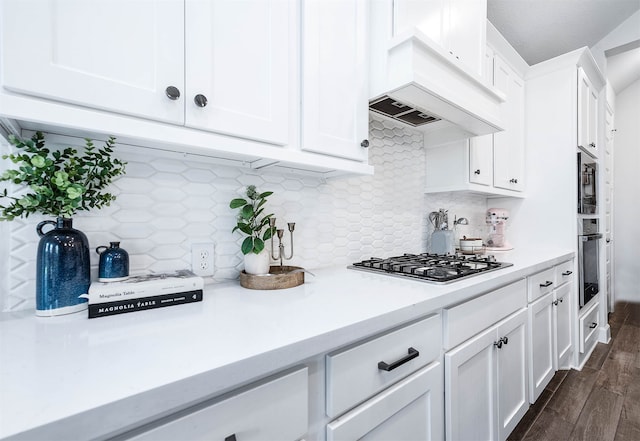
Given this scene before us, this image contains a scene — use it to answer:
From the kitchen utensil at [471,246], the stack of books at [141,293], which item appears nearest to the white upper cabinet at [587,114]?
the kitchen utensil at [471,246]

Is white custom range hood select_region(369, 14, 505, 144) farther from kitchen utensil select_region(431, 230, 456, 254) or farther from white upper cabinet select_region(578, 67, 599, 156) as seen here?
white upper cabinet select_region(578, 67, 599, 156)

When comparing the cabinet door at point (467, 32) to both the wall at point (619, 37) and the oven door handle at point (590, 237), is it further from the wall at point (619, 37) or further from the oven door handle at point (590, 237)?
the wall at point (619, 37)

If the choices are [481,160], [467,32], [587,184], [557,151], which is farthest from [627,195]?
[467,32]

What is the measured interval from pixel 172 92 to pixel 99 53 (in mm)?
164

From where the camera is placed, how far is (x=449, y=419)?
40.3 inches

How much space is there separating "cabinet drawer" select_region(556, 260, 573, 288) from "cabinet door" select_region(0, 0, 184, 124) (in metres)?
2.40

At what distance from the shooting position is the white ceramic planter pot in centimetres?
113

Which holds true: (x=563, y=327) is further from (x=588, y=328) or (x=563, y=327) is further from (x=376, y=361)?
(x=376, y=361)

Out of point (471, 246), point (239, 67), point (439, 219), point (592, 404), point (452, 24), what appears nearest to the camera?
point (239, 67)

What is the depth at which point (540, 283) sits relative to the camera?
5.64ft

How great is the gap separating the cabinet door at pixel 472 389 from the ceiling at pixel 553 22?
7.94ft

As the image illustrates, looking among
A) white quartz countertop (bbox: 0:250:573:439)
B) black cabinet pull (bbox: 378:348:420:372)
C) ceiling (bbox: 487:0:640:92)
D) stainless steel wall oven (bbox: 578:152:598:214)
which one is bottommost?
black cabinet pull (bbox: 378:348:420:372)

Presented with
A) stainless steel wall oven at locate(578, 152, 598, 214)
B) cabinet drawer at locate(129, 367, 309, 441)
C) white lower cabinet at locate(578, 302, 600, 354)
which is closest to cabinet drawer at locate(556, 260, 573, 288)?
white lower cabinet at locate(578, 302, 600, 354)

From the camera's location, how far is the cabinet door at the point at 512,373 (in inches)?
52.1
